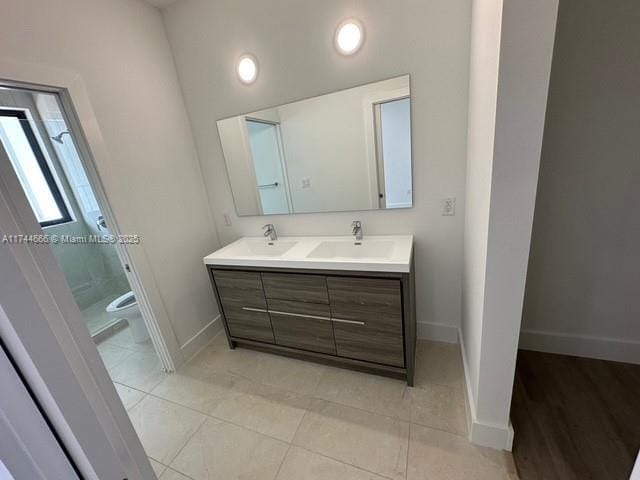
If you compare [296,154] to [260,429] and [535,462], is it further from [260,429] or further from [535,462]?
[535,462]

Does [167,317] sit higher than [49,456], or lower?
lower

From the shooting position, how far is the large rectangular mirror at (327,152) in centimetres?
178

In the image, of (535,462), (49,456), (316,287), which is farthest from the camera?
(316,287)

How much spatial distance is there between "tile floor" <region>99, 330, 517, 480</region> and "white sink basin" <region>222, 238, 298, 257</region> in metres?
0.83

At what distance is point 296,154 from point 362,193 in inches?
23.1

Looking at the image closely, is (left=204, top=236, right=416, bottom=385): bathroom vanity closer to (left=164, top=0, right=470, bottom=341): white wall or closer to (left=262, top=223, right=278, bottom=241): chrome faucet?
(left=262, top=223, right=278, bottom=241): chrome faucet

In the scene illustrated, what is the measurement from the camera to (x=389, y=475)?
127 cm

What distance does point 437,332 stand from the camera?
211 cm

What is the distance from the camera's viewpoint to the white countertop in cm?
157

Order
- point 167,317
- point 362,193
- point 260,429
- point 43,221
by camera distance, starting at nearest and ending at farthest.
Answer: point 260,429 < point 362,193 < point 167,317 < point 43,221

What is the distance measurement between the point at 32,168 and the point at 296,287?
279cm

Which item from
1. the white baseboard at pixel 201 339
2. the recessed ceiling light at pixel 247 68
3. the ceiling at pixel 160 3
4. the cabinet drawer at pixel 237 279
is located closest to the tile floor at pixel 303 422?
the white baseboard at pixel 201 339

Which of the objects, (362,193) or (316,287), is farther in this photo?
(362,193)

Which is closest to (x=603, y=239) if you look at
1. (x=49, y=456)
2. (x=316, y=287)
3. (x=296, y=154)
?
(x=316, y=287)
